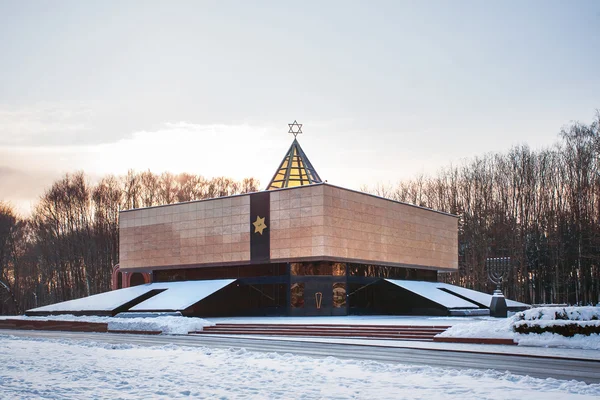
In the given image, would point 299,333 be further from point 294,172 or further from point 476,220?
point 476,220

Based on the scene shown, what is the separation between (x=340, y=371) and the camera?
13.5 m

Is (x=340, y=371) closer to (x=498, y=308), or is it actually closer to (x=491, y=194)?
(x=498, y=308)

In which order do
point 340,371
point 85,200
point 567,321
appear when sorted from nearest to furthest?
point 340,371
point 567,321
point 85,200

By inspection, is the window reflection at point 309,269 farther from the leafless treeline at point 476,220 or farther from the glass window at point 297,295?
the leafless treeline at point 476,220

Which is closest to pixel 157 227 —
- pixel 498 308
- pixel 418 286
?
pixel 418 286

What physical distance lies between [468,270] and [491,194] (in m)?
7.98

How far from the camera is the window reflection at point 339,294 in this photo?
39219 mm

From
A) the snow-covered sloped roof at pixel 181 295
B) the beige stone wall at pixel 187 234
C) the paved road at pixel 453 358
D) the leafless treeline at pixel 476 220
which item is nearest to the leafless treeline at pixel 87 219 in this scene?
the leafless treeline at pixel 476 220

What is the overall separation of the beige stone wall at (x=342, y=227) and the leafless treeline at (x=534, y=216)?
18.2m

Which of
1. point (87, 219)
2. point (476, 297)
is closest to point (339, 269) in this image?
point (476, 297)

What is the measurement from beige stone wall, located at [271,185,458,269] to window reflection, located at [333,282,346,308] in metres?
1.98

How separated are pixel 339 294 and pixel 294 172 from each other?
12.3 meters

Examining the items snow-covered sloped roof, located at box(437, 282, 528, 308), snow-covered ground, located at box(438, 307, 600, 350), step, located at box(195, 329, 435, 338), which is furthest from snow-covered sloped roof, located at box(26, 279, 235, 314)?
snow-covered ground, located at box(438, 307, 600, 350)

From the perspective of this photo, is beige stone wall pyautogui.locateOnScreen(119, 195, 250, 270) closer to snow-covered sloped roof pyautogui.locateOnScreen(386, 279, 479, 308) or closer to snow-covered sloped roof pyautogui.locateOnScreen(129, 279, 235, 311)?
snow-covered sloped roof pyautogui.locateOnScreen(129, 279, 235, 311)
